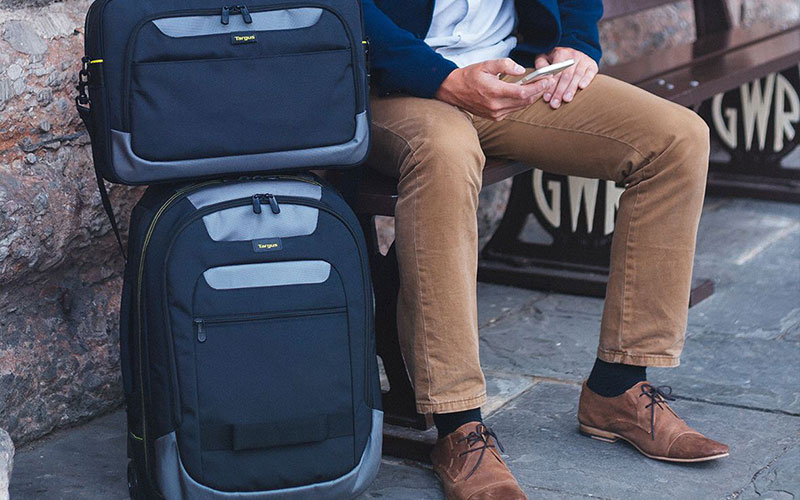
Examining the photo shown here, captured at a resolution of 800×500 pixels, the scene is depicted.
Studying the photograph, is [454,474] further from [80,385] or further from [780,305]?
[780,305]

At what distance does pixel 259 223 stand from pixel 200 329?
221 mm

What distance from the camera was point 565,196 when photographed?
12.6ft

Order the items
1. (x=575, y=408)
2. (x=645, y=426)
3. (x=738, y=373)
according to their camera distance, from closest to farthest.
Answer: (x=645, y=426) < (x=575, y=408) < (x=738, y=373)

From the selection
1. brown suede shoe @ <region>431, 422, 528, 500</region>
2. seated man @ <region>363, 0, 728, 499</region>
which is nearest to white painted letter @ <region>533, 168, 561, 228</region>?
seated man @ <region>363, 0, 728, 499</region>

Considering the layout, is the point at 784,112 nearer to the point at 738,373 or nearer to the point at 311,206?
the point at 738,373

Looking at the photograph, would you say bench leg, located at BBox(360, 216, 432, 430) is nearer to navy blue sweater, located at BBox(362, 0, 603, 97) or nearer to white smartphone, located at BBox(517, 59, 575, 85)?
navy blue sweater, located at BBox(362, 0, 603, 97)

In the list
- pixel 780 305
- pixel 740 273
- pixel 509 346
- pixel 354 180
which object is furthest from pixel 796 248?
pixel 354 180

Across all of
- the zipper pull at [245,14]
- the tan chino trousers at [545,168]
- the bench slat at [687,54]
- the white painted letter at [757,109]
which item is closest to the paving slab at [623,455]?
the tan chino trousers at [545,168]

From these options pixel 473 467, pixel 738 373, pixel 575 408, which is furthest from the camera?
pixel 738 373

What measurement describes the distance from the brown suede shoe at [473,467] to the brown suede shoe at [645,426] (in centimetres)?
29

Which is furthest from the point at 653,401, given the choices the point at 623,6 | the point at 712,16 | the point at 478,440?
the point at 712,16

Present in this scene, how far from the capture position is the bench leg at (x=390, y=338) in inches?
105

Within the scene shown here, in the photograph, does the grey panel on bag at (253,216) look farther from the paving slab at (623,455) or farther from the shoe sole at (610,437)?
the shoe sole at (610,437)

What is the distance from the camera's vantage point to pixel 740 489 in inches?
96.8
